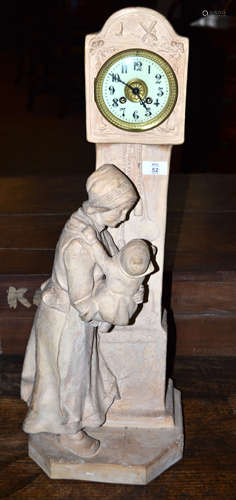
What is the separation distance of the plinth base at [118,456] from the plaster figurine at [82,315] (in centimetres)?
4

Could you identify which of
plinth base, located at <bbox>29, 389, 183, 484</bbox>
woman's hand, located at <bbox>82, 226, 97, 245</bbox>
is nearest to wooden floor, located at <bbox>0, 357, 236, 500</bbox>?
plinth base, located at <bbox>29, 389, 183, 484</bbox>

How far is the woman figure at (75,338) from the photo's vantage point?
6.34 ft

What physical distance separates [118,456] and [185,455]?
29cm

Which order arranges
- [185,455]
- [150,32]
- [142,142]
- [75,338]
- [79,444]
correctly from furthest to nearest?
[185,455]
[79,444]
[75,338]
[142,142]
[150,32]

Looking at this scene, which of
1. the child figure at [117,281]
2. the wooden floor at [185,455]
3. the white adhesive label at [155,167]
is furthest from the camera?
the wooden floor at [185,455]

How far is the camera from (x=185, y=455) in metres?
2.44

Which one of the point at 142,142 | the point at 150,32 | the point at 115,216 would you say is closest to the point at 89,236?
the point at 115,216

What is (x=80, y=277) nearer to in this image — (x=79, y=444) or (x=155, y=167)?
(x=155, y=167)

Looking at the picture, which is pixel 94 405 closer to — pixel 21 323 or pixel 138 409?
pixel 138 409

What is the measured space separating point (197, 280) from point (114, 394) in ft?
2.48

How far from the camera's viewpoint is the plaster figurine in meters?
1.92

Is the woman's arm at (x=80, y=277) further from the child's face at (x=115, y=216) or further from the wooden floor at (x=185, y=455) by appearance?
the wooden floor at (x=185, y=455)

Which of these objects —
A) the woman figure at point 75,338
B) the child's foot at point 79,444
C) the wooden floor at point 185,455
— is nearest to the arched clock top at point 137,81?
the woman figure at point 75,338

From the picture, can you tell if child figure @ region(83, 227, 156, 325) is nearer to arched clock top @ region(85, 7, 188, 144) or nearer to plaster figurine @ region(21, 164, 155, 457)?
plaster figurine @ region(21, 164, 155, 457)
